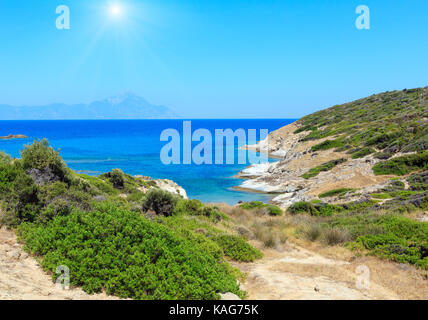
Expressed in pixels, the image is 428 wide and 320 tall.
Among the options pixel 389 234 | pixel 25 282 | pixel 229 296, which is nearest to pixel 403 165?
pixel 389 234

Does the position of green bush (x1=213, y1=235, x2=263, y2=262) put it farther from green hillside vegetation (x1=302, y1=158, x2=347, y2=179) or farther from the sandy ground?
green hillside vegetation (x1=302, y1=158, x2=347, y2=179)

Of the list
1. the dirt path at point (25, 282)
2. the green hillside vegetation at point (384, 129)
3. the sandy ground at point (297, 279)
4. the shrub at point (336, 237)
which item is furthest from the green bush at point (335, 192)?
the dirt path at point (25, 282)

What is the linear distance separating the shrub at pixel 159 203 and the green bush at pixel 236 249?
365 cm

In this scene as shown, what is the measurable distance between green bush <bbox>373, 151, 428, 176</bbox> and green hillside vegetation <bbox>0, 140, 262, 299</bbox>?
81.6 ft

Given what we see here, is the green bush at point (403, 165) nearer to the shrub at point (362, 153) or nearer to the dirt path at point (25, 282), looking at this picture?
the shrub at point (362, 153)

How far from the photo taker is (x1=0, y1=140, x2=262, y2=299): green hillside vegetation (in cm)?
620

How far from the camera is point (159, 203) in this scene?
13812 mm

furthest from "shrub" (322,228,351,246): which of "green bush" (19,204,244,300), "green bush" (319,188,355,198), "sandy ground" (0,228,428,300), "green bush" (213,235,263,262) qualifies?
"green bush" (319,188,355,198)

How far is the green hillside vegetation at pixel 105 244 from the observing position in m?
6.20

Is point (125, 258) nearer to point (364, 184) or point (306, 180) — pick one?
point (364, 184)

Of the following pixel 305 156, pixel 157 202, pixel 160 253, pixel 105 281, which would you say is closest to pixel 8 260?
pixel 105 281

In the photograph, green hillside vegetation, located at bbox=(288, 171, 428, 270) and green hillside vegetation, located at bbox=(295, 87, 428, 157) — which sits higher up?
green hillside vegetation, located at bbox=(295, 87, 428, 157)
